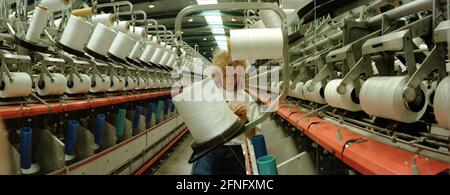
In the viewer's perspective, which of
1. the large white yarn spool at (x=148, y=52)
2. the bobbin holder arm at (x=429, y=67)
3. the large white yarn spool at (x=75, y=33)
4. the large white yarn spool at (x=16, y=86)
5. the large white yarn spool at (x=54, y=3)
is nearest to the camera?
the bobbin holder arm at (x=429, y=67)

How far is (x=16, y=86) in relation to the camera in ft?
7.54

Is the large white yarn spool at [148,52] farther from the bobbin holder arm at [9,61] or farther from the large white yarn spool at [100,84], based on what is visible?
the bobbin holder arm at [9,61]

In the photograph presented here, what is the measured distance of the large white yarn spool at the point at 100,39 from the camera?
3223mm

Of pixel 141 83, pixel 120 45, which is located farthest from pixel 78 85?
pixel 141 83

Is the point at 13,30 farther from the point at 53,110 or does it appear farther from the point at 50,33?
the point at 53,110

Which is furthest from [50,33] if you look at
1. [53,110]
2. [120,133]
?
[120,133]

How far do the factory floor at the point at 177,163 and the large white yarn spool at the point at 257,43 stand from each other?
351 cm

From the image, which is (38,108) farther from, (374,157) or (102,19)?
(374,157)

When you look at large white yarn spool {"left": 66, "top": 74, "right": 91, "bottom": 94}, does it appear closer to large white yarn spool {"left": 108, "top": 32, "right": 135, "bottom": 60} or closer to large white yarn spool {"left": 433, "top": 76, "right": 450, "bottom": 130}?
large white yarn spool {"left": 108, "top": 32, "right": 135, "bottom": 60}

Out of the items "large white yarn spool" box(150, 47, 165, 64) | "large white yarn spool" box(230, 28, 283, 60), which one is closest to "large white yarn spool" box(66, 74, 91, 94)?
"large white yarn spool" box(150, 47, 165, 64)

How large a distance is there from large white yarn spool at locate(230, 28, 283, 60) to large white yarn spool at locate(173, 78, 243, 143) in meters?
0.19

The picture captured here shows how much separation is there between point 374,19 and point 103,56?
2.53 meters

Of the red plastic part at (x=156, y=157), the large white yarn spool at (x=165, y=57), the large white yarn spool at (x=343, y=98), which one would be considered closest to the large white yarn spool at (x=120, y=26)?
the large white yarn spool at (x=165, y=57)

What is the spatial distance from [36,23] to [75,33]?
0.34m
